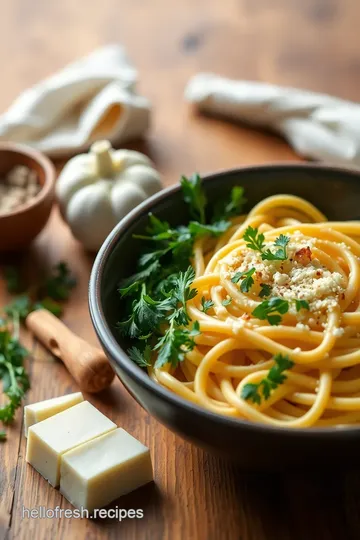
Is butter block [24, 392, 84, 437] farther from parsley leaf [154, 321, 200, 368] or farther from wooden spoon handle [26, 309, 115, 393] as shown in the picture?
parsley leaf [154, 321, 200, 368]

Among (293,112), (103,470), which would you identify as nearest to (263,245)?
(103,470)

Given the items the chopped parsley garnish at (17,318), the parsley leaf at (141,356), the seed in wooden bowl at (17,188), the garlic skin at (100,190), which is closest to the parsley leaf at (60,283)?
the chopped parsley garnish at (17,318)

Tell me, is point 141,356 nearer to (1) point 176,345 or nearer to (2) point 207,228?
(1) point 176,345

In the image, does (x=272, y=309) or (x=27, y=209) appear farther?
(x=27, y=209)

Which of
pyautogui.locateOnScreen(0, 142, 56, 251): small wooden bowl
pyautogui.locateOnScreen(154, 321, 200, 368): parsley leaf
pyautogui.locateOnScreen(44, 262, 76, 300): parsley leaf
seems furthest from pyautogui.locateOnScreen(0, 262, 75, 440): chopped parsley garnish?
pyautogui.locateOnScreen(154, 321, 200, 368): parsley leaf

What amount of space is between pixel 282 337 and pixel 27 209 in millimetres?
1109

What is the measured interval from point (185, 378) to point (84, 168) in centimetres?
106

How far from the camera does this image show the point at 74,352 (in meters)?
2.26

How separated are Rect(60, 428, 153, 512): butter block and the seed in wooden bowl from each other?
1080 millimetres

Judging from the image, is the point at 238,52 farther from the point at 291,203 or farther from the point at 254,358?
the point at 254,358

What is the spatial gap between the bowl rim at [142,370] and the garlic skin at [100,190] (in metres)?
0.38

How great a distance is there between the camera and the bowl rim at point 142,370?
1593mm

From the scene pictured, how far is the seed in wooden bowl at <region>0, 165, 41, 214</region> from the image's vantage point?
2744mm

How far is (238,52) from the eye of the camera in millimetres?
3801
